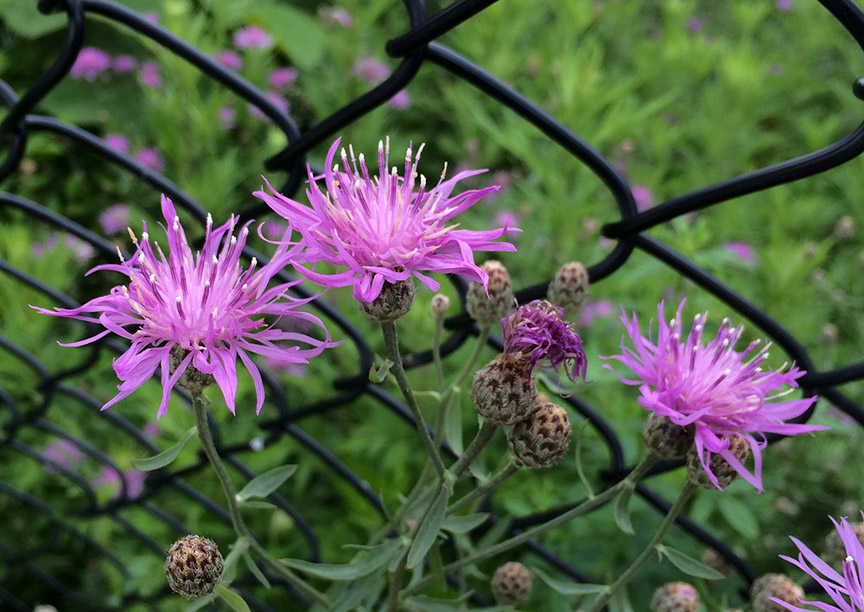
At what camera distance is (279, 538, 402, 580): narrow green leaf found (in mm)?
695

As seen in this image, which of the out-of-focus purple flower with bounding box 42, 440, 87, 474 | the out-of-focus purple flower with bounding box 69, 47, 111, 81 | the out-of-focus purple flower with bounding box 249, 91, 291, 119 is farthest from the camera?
the out-of-focus purple flower with bounding box 69, 47, 111, 81

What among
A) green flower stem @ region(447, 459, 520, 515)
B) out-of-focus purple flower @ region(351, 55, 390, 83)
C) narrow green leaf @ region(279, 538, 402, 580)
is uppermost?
out-of-focus purple flower @ region(351, 55, 390, 83)

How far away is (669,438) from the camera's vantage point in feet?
2.18

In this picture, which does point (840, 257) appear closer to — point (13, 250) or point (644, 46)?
point (644, 46)

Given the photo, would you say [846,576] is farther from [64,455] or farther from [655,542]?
[64,455]

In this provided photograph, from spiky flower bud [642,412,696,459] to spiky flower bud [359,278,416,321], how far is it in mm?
257

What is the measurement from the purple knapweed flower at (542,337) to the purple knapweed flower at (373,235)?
3.1 inches

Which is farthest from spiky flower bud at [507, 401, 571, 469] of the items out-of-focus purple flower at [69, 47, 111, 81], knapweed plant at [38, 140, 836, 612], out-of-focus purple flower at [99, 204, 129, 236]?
out-of-focus purple flower at [69, 47, 111, 81]

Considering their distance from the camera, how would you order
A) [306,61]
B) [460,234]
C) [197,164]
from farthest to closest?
[306,61]
[197,164]
[460,234]

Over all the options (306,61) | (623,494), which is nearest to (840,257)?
(306,61)

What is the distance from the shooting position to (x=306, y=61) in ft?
8.40

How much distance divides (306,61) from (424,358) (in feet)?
6.04

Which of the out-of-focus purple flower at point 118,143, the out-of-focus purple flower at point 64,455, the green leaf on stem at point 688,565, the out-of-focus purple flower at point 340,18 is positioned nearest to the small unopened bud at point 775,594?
the green leaf on stem at point 688,565

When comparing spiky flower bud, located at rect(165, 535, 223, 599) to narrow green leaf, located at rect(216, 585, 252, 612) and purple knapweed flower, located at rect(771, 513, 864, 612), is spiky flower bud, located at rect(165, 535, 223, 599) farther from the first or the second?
purple knapweed flower, located at rect(771, 513, 864, 612)
